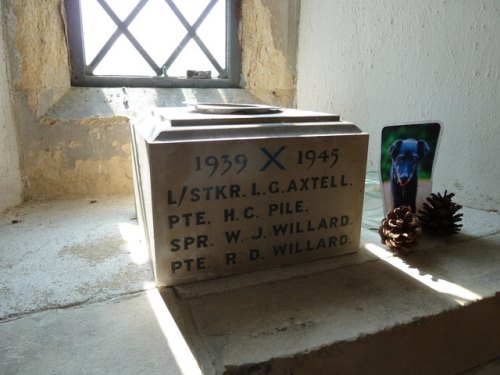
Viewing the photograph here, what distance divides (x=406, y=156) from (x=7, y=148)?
116 centimetres

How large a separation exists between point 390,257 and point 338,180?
212 mm

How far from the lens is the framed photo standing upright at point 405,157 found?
909mm

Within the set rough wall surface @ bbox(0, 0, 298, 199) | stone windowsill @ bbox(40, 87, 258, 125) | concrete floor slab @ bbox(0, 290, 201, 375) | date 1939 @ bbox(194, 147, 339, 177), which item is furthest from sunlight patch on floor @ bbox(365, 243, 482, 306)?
rough wall surface @ bbox(0, 0, 298, 199)

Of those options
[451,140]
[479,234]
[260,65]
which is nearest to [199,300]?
[479,234]

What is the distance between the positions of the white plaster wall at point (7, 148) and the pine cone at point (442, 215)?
1203 millimetres

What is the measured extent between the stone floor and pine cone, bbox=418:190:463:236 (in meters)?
0.04

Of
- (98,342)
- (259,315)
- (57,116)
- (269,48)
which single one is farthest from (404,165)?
(57,116)

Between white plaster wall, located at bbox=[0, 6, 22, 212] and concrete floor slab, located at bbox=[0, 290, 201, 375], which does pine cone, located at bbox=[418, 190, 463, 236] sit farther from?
white plaster wall, located at bbox=[0, 6, 22, 212]

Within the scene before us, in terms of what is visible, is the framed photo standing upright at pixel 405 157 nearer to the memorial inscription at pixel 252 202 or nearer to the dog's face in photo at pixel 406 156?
the dog's face in photo at pixel 406 156

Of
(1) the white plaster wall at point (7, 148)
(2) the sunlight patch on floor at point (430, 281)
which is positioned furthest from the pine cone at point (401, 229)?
(1) the white plaster wall at point (7, 148)

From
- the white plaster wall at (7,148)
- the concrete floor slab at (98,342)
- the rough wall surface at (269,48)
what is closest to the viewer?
the concrete floor slab at (98,342)

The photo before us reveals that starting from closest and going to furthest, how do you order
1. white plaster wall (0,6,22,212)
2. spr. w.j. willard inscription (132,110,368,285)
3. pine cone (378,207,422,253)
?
1. spr. w.j. willard inscription (132,110,368,285)
2. pine cone (378,207,422,253)
3. white plaster wall (0,6,22,212)

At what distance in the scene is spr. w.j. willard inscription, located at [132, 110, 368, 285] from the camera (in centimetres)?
66

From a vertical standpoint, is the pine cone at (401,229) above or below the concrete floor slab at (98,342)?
above
